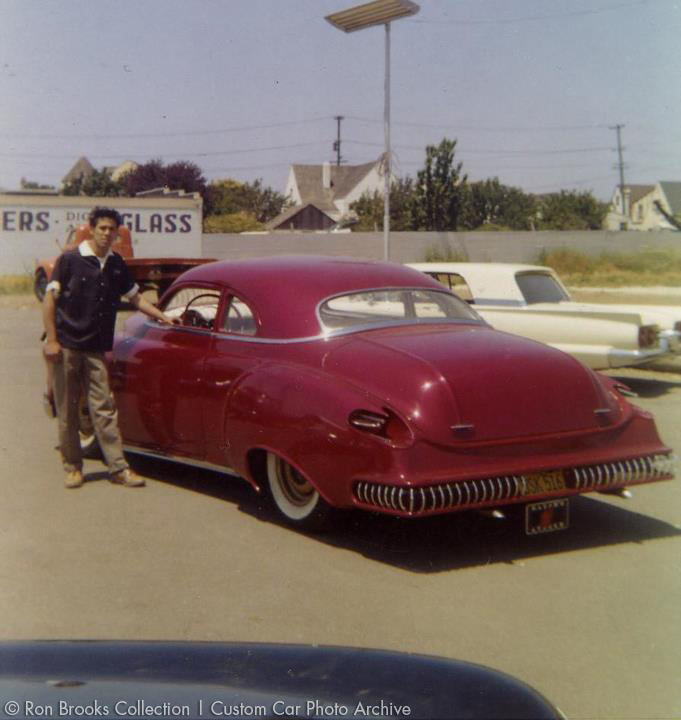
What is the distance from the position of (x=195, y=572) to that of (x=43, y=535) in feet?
3.91

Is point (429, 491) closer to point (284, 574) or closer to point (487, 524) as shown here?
point (284, 574)

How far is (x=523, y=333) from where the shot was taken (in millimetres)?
11680

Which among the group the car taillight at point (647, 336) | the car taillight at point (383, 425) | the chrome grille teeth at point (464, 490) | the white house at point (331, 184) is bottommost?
the chrome grille teeth at point (464, 490)

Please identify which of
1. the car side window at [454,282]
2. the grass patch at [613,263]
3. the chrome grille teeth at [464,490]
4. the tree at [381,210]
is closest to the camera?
the chrome grille teeth at [464,490]

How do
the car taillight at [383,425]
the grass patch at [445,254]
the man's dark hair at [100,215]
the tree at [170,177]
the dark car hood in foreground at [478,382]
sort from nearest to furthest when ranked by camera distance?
1. the car taillight at [383,425]
2. the dark car hood in foreground at [478,382]
3. the man's dark hair at [100,215]
4. the grass patch at [445,254]
5. the tree at [170,177]

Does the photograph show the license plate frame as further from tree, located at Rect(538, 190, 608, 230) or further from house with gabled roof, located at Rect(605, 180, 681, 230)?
house with gabled roof, located at Rect(605, 180, 681, 230)

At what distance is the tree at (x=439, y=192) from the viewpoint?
46531mm

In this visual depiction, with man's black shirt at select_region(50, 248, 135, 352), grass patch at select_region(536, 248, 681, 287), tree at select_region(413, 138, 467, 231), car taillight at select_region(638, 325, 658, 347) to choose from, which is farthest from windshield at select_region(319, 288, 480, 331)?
tree at select_region(413, 138, 467, 231)

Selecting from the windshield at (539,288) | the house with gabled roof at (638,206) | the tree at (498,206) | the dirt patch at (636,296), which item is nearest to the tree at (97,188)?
the tree at (498,206)

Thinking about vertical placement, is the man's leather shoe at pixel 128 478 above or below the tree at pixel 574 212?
below

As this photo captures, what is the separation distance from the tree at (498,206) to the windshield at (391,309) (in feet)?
225

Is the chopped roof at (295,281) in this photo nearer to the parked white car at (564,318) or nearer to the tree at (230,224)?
the parked white car at (564,318)

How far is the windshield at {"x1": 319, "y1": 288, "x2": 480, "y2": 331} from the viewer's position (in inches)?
255

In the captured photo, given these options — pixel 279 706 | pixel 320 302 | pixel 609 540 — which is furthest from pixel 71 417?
pixel 279 706
